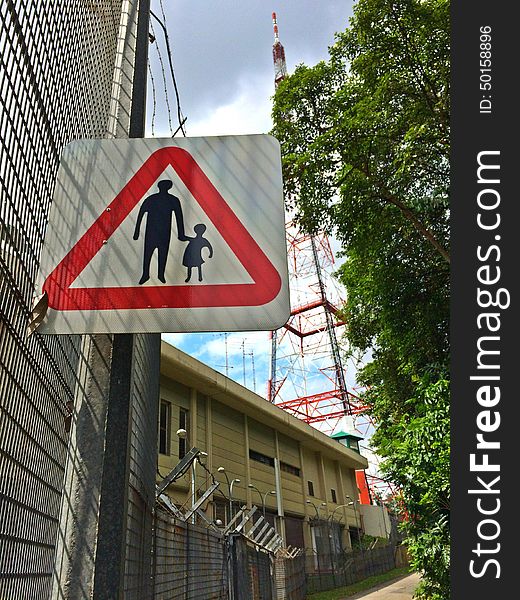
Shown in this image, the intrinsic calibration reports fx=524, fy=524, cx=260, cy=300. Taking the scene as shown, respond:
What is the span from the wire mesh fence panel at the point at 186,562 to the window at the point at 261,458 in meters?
18.9

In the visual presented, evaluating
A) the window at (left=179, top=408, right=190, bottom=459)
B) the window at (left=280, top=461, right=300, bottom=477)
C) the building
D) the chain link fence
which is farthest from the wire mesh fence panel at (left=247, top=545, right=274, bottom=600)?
the window at (left=280, top=461, right=300, bottom=477)

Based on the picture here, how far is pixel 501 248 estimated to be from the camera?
3.07 metres

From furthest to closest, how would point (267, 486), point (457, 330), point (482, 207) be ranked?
1. point (267, 486)
2. point (482, 207)
3. point (457, 330)

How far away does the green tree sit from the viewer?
10.7 m

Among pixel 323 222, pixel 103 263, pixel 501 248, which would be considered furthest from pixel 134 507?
pixel 323 222

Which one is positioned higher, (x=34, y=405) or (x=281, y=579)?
(x=34, y=405)

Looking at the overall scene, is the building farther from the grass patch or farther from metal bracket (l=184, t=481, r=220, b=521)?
the grass patch

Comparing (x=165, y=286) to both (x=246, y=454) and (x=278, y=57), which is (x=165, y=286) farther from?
(x=278, y=57)

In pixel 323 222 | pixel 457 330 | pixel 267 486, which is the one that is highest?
pixel 323 222

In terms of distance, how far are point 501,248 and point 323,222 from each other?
382 inches

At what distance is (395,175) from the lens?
11.1m

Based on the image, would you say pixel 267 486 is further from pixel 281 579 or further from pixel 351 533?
pixel 351 533

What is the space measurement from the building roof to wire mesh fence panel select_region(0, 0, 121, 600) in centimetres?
1614

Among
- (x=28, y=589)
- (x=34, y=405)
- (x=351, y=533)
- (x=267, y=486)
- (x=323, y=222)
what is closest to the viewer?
(x=28, y=589)
